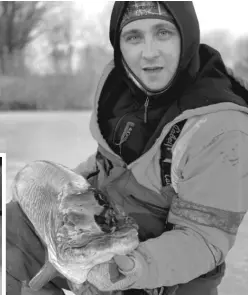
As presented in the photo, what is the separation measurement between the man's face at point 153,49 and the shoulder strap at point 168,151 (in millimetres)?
134

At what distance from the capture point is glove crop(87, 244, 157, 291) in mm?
937

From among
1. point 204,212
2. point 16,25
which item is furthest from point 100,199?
point 16,25

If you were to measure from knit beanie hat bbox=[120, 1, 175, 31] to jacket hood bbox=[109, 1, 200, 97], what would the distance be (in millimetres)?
13

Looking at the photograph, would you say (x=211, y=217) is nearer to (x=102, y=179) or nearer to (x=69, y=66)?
(x=102, y=179)

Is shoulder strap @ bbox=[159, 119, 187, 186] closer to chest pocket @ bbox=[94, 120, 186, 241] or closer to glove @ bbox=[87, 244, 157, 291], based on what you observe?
chest pocket @ bbox=[94, 120, 186, 241]

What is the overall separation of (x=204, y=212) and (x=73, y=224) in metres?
0.29

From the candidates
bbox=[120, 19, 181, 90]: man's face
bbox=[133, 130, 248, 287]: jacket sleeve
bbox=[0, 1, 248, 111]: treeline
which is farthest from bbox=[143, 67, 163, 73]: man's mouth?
bbox=[0, 1, 248, 111]: treeline

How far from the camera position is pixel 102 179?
1.34m

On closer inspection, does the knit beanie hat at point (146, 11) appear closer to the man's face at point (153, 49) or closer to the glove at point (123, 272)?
the man's face at point (153, 49)

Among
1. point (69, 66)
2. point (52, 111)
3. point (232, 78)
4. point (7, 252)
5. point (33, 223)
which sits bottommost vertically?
point (52, 111)

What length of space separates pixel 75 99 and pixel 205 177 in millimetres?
6797

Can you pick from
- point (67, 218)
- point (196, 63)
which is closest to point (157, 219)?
point (67, 218)

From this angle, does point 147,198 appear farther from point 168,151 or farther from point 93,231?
point 93,231

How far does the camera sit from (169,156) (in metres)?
1.13
